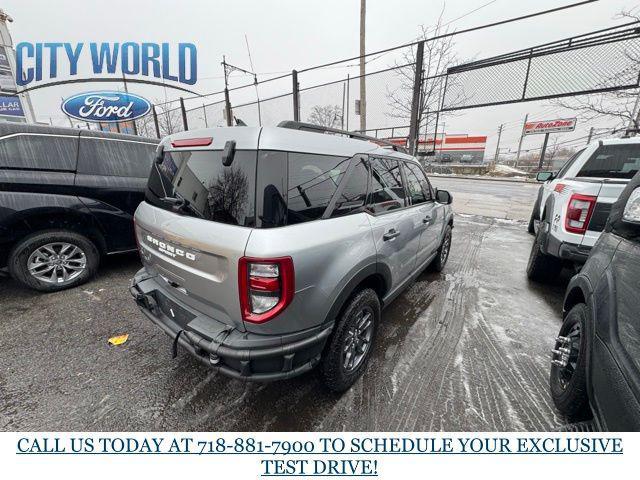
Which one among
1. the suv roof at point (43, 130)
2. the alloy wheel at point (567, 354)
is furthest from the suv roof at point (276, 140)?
the suv roof at point (43, 130)

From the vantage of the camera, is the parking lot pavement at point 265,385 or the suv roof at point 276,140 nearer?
the suv roof at point 276,140

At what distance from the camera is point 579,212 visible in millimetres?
2781

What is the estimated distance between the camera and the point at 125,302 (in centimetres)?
312

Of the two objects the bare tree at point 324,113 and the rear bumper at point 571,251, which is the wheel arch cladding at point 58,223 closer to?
the rear bumper at point 571,251

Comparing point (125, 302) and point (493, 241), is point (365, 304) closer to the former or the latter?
point (125, 302)

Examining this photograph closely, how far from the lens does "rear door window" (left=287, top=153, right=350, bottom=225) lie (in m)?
1.53

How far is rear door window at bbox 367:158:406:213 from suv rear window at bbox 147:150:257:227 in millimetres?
946

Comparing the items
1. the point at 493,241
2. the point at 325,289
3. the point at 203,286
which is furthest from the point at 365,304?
the point at 493,241

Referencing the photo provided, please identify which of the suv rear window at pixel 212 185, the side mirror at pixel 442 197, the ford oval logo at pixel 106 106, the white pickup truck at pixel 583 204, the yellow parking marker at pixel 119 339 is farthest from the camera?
the ford oval logo at pixel 106 106

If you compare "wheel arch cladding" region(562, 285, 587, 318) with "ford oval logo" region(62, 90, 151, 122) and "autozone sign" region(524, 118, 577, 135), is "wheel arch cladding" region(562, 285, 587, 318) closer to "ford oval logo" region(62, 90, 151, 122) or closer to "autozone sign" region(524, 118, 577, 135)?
"ford oval logo" region(62, 90, 151, 122)

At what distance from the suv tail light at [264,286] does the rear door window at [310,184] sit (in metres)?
0.27

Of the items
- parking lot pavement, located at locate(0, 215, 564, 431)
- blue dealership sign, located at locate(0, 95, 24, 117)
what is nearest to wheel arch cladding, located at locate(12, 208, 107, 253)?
parking lot pavement, located at locate(0, 215, 564, 431)

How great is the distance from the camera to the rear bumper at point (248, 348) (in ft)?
4.87

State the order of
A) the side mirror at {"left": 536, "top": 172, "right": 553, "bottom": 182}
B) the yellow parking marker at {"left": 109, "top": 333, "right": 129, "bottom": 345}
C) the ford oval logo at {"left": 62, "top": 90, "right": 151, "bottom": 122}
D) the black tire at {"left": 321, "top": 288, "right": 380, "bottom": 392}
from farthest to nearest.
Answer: the ford oval logo at {"left": 62, "top": 90, "right": 151, "bottom": 122} < the side mirror at {"left": 536, "top": 172, "right": 553, "bottom": 182} < the yellow parking marker at {"left": 109, "top": 333, "right": 129, "bottom": 345} < the black tire at {"left": 321, "top": 288, "right": 380, "bottom": 392}
